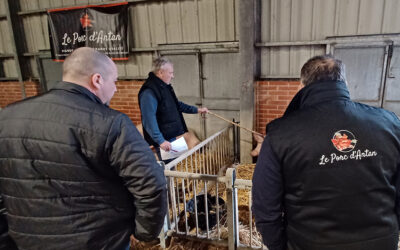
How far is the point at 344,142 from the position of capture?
3.75 ft

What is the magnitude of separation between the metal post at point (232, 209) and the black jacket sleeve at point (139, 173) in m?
0.89

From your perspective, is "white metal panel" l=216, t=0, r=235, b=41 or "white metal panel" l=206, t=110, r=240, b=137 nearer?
"white metal panel" l=216, t=0, r=235, b=41

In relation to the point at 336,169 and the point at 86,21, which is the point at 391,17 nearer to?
the point at 336,169

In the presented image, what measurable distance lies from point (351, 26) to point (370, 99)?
115 centimetres

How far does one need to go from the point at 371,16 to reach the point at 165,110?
3281 mm

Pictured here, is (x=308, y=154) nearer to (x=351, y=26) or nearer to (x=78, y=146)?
(x=78, y=146)

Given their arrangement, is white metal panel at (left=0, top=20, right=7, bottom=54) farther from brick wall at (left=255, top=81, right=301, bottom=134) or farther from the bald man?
the bald man

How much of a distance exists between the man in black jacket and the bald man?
0.60m

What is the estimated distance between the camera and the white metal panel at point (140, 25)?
5129 mm

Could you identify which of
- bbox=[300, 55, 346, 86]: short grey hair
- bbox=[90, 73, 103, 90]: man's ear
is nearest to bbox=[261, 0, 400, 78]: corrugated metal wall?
bbox=[300, 55, 346, 86]: short grey hair

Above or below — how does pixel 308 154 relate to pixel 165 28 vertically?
below

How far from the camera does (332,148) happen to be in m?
1.14

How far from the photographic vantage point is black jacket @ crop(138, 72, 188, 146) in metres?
3.01

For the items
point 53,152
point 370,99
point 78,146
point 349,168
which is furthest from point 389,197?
point 370,99
